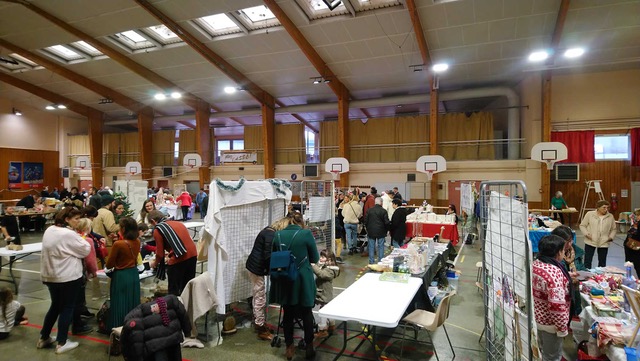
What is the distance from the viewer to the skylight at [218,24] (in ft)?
35.9

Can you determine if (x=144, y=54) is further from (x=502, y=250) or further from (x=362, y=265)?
(x=502, y=250)

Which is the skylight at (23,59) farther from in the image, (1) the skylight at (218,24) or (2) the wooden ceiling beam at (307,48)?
(2) the wooden ceiling beam at (307,48)

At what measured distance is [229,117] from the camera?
17.6 metres

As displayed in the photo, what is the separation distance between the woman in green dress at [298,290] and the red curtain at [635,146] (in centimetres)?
1343

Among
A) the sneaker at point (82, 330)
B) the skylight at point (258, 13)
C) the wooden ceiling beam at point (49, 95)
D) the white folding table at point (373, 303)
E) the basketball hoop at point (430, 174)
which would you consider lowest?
the sneaker at point (82, 330)

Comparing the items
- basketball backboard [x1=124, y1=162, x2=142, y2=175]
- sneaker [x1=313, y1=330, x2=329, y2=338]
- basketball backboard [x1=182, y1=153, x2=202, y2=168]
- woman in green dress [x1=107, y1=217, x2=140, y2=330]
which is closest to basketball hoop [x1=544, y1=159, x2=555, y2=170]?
sneaker [x1=313, y1=330, x2=329, y2=338]

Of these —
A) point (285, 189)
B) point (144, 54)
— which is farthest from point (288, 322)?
point (144, 54)

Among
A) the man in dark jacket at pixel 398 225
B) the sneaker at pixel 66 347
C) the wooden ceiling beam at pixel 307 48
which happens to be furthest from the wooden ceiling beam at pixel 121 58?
the man in dark jacket at pixel 398 225

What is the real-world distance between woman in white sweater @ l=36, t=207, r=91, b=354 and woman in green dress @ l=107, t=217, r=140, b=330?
0.92 feet

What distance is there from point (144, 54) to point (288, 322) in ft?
42.3

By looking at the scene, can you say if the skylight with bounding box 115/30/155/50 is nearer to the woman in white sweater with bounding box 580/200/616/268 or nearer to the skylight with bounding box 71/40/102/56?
the skylight with bounding box 71/40/102/56

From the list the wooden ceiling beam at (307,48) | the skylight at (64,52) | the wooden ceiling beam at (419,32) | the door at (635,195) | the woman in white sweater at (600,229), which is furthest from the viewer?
the skylight at (64,52)

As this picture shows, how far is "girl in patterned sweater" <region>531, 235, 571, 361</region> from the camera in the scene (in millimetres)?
2598

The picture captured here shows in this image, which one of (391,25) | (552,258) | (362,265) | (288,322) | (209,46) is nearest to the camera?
(552,258)
